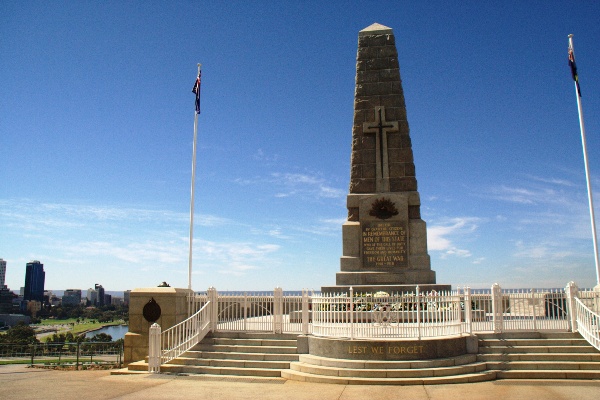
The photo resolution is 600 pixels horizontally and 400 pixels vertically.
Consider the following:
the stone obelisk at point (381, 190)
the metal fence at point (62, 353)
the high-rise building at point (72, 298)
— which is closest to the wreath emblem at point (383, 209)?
the stone obelisk at point (381, 190)

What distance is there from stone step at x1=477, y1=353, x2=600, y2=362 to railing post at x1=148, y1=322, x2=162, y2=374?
7439 millimetres

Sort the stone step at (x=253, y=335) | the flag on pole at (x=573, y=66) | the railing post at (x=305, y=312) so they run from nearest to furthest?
the railing post at (x=305, y=312)
the stone step at (x=253, y=335)
the flag on pole at (x=573, y=66)

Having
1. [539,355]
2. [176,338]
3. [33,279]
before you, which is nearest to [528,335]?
[539,355]

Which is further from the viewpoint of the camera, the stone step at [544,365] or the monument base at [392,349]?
the stone step at [544,365]

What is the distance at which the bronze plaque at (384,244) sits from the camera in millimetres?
17266

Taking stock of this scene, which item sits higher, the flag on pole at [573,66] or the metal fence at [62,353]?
the flag on pole at [573,66]

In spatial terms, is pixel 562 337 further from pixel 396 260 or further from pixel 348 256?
pixel 348 256

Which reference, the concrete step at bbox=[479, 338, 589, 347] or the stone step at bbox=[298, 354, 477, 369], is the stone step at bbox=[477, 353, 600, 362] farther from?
the stone step at bbox=[298, 354, 477, 369]

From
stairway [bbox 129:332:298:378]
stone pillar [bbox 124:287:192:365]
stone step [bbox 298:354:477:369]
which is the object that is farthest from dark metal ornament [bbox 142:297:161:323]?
stone step [bbox 298:354:477:369]

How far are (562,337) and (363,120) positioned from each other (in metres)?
10.3

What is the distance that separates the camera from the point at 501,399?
809 centimetres

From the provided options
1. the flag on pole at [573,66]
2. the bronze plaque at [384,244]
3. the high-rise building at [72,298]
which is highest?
the flag on pole at [573,66]

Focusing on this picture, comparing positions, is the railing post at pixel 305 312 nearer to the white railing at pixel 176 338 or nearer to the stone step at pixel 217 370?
the stone step at pixel 217 370

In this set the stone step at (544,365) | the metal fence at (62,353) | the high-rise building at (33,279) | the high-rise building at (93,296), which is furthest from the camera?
the high-rise building at (93,296)
